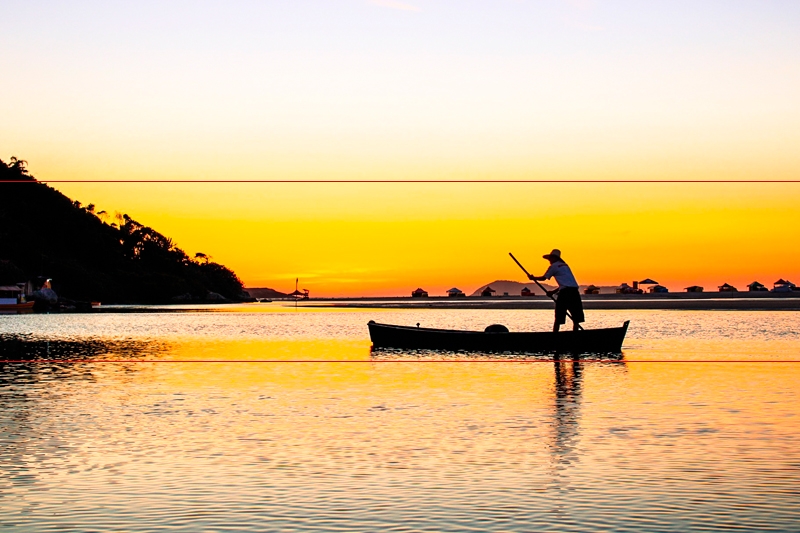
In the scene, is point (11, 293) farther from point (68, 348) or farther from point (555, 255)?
point (555, 255)

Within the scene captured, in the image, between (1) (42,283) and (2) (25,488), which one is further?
(1) (42,283)

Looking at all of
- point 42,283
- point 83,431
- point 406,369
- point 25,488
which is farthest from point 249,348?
point 42,283

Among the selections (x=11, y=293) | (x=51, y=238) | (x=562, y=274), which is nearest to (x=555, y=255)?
(x=562, y=274)

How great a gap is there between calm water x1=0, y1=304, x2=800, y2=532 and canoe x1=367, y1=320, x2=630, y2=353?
549 centimetres

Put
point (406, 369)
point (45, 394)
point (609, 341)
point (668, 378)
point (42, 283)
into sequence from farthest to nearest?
point (42, 283) → point (609, 341) → point (406, 369) → point (668, 378) → point (45, 394)

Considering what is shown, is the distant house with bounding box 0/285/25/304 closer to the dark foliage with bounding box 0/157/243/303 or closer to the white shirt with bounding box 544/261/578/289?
the dark foliage with bounding box 0/157/243/303

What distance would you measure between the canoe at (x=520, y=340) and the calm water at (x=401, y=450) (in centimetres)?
549

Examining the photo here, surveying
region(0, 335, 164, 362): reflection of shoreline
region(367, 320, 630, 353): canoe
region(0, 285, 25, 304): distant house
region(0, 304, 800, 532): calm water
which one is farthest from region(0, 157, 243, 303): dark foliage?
region(0, 304, 800, 532): calm water

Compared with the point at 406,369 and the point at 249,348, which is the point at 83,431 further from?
the point at 249,348

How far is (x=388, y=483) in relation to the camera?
1318 centimetres

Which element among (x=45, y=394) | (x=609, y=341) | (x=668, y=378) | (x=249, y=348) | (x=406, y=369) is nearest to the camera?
(x=45, y=394)

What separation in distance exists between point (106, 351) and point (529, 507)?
3696cm

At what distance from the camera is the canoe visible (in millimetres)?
38406

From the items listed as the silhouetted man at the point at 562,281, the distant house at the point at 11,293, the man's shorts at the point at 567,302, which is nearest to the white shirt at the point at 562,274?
the silhouetted man at the point at 562,281
